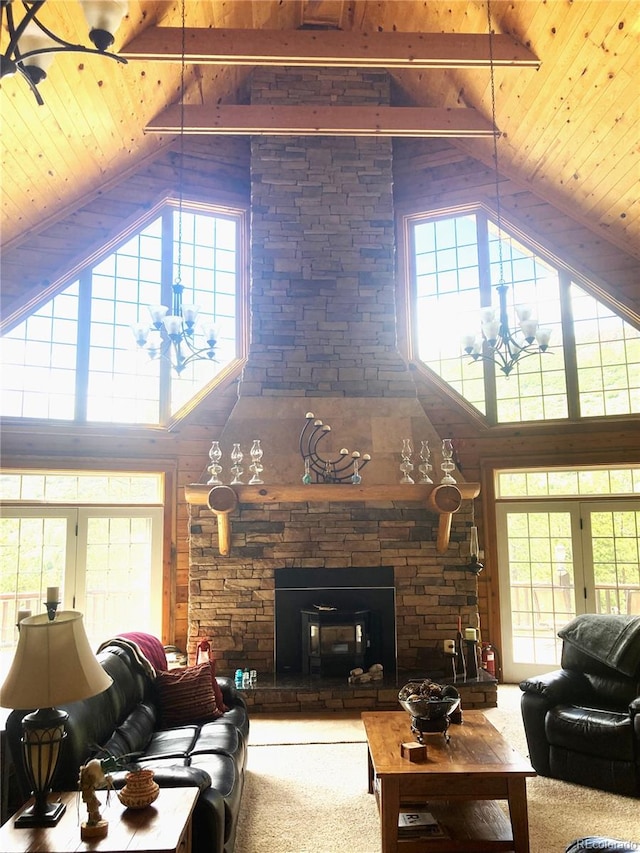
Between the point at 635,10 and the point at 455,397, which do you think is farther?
the point at 455,397

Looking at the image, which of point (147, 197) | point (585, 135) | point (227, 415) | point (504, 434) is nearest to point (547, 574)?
point (504, 434)

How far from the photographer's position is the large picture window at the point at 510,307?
22.2ft

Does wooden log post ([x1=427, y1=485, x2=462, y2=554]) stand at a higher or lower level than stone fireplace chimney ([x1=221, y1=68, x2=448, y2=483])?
lower

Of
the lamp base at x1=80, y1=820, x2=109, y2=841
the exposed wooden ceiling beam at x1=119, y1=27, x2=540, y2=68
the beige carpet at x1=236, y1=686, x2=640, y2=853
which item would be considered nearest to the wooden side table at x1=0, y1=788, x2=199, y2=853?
the lamp base at x1=80, y1=820, x2=109, y2=841

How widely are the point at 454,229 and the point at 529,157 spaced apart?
3.90ft

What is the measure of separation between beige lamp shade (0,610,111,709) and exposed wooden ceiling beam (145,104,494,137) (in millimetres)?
5152

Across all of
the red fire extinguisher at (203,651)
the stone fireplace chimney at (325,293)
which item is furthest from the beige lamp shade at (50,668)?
the stone fireplace chimney at (325,293)

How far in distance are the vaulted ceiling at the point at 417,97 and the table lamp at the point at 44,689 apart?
12.5ft

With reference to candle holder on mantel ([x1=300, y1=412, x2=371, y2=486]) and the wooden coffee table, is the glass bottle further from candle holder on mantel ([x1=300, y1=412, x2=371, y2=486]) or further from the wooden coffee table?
the wooden coffee table

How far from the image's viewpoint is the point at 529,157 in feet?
21.4

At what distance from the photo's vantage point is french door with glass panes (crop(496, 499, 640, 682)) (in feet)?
21.4

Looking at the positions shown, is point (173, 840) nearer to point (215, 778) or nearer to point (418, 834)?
point (215, 778)

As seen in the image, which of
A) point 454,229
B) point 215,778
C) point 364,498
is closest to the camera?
point 215,778

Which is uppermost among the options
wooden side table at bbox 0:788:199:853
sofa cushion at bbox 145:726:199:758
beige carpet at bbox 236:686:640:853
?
wooden side table at bbox 0:788:199:853
